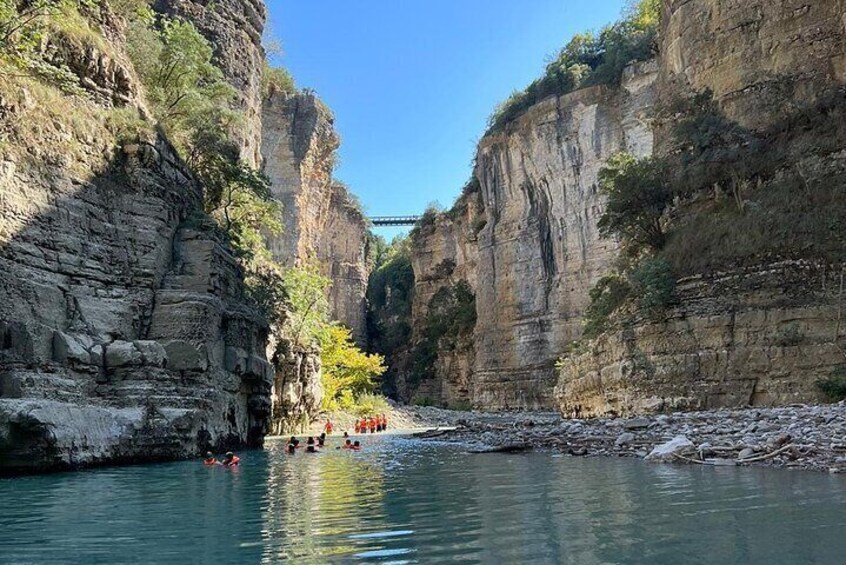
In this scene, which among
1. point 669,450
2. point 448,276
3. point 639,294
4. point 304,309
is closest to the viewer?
point 669,450

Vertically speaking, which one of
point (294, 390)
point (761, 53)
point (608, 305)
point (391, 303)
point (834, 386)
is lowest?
point (834, 386)

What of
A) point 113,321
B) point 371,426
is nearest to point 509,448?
point 113,321

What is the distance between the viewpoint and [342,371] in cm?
4450

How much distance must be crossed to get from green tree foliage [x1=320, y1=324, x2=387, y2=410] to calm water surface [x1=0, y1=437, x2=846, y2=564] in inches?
1143

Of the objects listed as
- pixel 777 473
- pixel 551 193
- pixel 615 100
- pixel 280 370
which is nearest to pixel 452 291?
pixel 551 193

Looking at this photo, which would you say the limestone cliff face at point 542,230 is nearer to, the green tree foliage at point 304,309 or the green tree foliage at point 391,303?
the green tree foliage at point 304,309

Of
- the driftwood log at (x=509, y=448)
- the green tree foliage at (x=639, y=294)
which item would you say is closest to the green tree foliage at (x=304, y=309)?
the green tree foliage at (x=639, y=294)

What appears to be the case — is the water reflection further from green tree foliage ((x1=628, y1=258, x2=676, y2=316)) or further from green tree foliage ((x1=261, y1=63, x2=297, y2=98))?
green tree foliage ((x1=261, y1=63, x2=297, y2=98))

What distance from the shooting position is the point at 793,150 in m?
20.2

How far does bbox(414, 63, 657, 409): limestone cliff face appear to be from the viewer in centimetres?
4322

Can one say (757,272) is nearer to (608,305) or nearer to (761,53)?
(608,305)

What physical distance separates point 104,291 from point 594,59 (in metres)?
42.9

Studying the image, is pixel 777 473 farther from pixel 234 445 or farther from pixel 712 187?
pixel 712 187

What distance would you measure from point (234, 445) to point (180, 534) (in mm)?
12206
